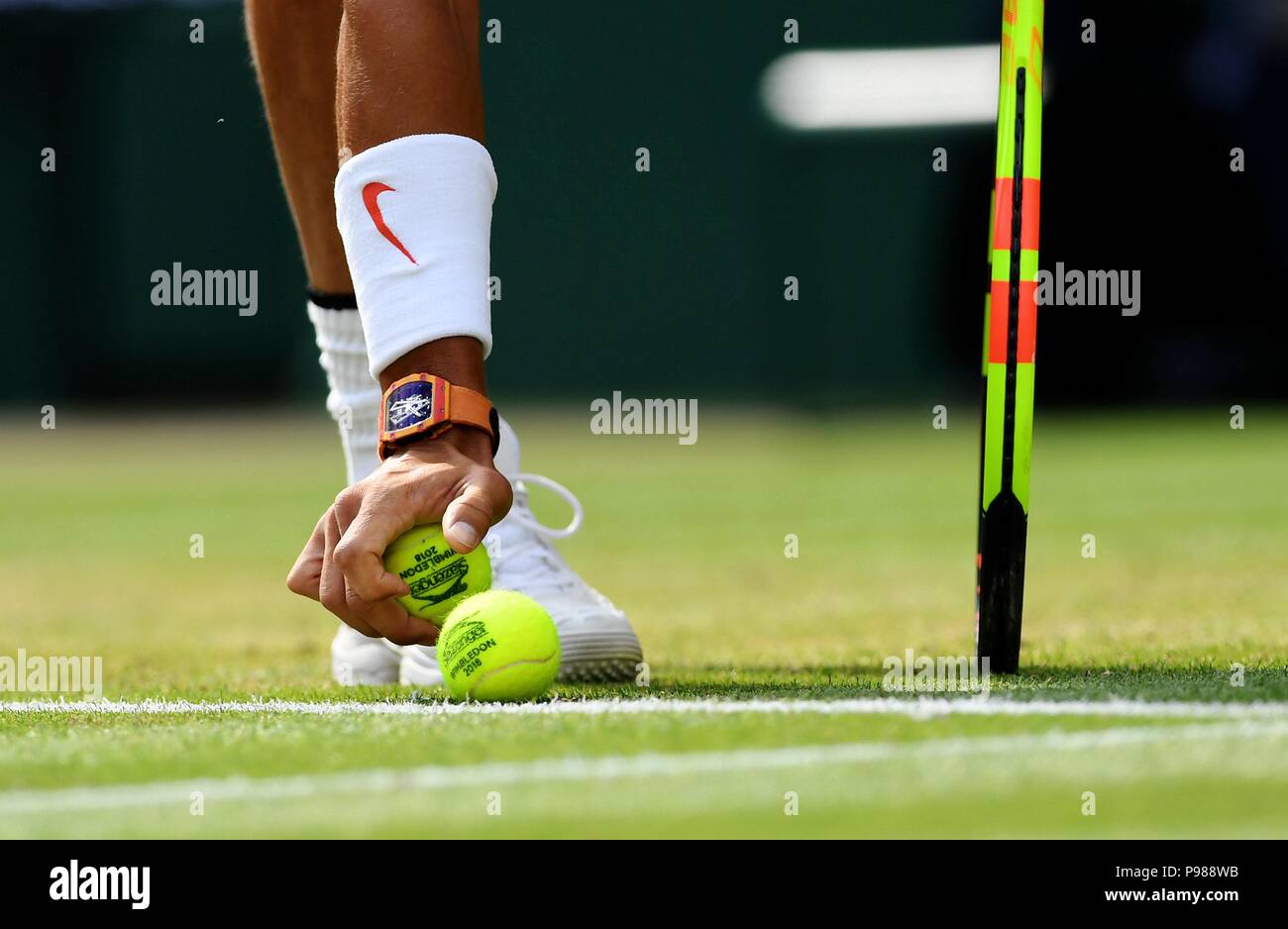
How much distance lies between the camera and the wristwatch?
243cm

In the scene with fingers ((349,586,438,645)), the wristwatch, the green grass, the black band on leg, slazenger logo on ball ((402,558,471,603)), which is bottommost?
the green grass

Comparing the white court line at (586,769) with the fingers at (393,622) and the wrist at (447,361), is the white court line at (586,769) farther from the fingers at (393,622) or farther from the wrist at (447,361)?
the wrist at (447,361)

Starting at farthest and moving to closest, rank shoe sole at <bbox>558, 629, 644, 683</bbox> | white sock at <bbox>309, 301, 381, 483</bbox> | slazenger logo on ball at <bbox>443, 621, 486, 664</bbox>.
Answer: white sock at <bbox>309, 301, 381, 483</bbox>, shoe sole at <bbox>558, 629, 644, 683</bbox>, slazenger logo on ball at <bbox>443, 621, 486, 664</bbox>

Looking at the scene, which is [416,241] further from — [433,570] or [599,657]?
[599,657]

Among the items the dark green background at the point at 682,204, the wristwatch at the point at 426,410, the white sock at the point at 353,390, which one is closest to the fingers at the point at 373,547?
the wristwatch at the point at 426,410

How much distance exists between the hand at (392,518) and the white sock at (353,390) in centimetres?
90

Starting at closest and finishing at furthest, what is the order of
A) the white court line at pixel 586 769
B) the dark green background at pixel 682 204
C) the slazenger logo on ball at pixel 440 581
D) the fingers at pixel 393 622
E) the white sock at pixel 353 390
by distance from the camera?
1. the white court line at pixel 586 769
2. the fingers at pixel 393 622
3. the slazenger logo on ball at pixel 440 581
4. the white sock at pixel 353 390
5. the dark green background at pixel 682 204

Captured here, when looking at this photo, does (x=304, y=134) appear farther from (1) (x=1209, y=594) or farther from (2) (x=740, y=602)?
(1) (x=1209, y=594)

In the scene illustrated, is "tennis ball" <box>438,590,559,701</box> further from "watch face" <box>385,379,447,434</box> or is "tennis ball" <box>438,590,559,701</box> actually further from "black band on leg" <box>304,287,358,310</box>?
"black band on leg" <box>304,287,358,310</box>

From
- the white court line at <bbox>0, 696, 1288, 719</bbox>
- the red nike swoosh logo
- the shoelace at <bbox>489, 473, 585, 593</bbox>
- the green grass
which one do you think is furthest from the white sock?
the red nike swoosh logo

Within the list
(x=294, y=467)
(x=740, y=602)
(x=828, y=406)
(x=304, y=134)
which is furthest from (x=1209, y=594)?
(x=828, y=406)

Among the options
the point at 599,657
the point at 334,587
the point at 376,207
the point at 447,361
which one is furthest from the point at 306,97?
the point at 334,587

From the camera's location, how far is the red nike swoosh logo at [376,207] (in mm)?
2531

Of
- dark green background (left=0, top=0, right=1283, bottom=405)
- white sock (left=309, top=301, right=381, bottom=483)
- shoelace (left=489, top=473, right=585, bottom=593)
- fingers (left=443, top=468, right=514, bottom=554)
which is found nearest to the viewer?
fingers (left=443, top=468, right=514, bottom=554)
